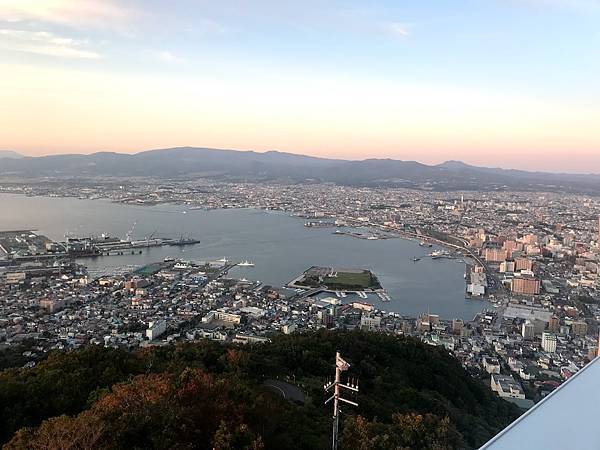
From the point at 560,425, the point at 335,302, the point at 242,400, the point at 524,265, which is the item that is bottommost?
the point at 335,302

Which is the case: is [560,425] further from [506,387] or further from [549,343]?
[549,343]

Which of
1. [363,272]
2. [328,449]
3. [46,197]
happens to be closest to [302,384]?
[328,449]

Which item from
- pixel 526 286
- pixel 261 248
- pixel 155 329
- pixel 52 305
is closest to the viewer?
pixel 155 329

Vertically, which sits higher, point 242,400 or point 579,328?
point 242,400

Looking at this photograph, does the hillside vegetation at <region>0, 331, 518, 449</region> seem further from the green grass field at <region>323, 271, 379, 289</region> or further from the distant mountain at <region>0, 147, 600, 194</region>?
the distant mountain at <region>0, 147, 600, 194</region>

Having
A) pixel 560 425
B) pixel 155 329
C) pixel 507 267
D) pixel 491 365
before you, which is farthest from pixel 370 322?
pixel 560 425

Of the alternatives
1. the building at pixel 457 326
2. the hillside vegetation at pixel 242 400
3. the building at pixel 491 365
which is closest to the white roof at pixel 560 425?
the hillside vegetation at pixel 242 400

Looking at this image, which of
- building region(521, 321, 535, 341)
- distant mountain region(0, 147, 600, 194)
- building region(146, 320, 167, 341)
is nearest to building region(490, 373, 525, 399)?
building region(521, 321, 535, 341)
